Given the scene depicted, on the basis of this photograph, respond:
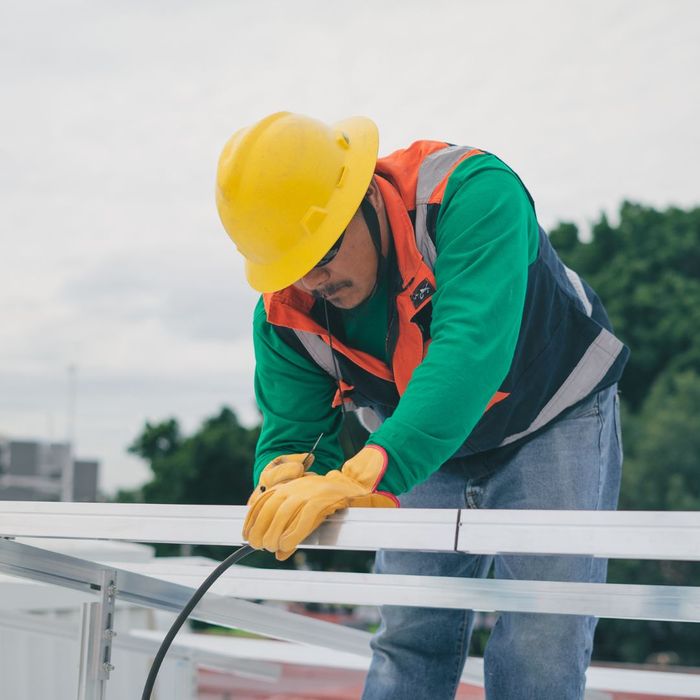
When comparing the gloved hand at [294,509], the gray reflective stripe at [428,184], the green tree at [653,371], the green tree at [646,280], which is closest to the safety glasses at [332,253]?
the gray reflective stripe at [428,184]

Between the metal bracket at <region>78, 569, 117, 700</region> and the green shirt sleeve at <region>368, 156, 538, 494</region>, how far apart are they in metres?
0.57

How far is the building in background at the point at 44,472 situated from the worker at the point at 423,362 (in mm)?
19741

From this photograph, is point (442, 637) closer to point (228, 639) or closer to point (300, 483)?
point (300, 483)

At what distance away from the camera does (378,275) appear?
2.26 meters

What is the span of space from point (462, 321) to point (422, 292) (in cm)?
23

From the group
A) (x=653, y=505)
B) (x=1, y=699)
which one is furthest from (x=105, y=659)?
(x=653, y=505)

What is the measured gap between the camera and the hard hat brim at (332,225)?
2105 mm

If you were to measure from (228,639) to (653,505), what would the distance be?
50.1 feet

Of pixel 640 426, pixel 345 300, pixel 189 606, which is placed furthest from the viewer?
pixel 640 426

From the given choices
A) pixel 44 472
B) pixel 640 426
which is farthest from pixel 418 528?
pixel 44 472

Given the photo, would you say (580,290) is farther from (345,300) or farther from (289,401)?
(289,401)

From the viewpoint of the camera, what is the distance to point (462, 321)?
192cm

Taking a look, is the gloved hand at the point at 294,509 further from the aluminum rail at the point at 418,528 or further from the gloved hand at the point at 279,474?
the gloved hand at the point at 279,474

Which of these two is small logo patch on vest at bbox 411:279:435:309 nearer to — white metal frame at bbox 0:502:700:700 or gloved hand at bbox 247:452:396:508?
gloved hand at bbox 247:452:396:508
